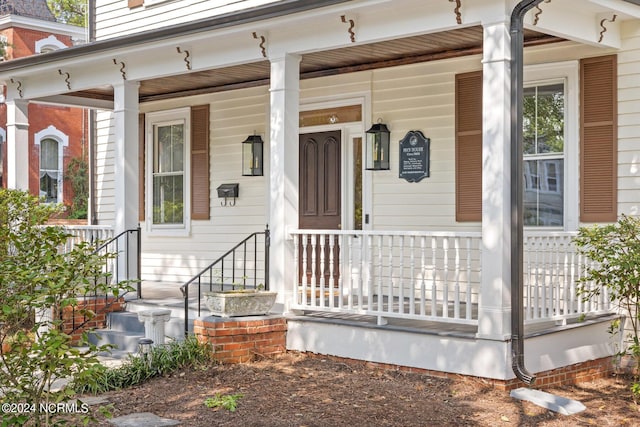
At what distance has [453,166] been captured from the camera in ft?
30.8

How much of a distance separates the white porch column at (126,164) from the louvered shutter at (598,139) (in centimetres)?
560

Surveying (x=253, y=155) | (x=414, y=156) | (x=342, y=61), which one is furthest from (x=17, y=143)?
(x=414, y=156)

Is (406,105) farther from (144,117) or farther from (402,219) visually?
(144,117)

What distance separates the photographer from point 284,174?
8523mm

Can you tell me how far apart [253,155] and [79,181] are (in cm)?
1647

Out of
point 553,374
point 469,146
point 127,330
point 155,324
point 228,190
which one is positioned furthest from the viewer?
point 228,190

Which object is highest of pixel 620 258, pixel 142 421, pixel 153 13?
pixel 153 13

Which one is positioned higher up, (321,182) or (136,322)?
(321,182)

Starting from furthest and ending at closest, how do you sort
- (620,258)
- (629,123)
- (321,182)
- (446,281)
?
(321,182)
(629,123)
(446,281)
(620,258)

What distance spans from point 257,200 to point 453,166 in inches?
131

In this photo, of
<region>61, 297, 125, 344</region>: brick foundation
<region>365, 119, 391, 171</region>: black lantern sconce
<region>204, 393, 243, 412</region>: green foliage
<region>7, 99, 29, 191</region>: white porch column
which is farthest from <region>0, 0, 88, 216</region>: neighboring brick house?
<region>204, 393, 243, 412</region>: green foliage

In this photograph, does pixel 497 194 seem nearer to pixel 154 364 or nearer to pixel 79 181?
pixel 154 364

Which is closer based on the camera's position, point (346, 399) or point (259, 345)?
point (346, 399)

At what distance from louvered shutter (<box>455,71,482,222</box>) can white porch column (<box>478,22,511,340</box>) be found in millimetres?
2219
